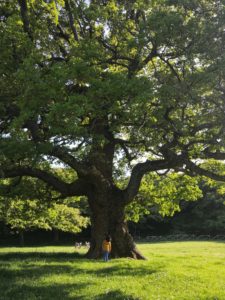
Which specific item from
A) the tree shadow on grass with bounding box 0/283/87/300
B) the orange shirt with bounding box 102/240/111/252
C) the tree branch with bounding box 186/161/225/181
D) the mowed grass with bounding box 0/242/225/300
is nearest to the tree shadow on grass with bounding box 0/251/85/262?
the orange shirt with bounding box 102/240/111/252

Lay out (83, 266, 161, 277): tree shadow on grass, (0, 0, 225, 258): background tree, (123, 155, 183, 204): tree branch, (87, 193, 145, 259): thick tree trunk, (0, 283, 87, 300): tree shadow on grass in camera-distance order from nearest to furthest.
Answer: (0, 283, 87, 300): tree shadow on grass
(0, 0, 225, 258): background tree
(83, 266, 161, 277): tree shadow on grass
(123, 155, 183, 204): tree branch
(87, 193, 145, 259): thick tree trunk

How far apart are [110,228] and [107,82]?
9.65 meters

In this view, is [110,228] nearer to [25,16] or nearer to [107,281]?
[107,281]

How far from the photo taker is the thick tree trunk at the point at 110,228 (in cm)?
2108

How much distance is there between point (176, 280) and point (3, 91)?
9834mm

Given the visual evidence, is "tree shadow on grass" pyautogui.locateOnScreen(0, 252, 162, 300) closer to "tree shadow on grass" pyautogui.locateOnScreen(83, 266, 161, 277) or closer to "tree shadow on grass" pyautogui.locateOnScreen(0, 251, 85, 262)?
"tree shadow on grass" pyautogui.locateOnScreen(83, 266, 161, 277)

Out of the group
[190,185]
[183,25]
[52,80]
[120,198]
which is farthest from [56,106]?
[190,185]

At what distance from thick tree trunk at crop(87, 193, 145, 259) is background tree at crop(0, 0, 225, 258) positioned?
208 centimetres

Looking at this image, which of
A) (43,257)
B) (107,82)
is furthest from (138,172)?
(107,82)

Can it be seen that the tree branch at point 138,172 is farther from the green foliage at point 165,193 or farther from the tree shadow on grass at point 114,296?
the tree shadow on grass at point 114,296

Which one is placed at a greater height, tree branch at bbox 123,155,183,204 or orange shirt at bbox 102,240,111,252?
tree branch at bbox 123,155,183,204

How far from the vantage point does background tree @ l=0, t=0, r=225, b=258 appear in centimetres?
1402

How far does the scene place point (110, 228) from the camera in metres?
21.2

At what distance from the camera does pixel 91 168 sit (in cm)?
2041
